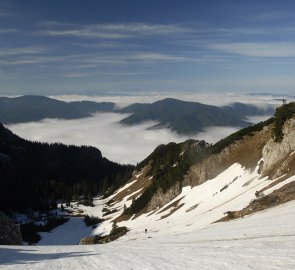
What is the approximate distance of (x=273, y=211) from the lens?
3456cm

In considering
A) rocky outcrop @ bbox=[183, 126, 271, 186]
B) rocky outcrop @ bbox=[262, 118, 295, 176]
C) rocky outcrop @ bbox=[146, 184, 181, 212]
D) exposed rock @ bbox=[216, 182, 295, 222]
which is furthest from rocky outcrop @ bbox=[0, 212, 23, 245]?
rocky outcrop @ bbox=[146, 184, 181, 212]

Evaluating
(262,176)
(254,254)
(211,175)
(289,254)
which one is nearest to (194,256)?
(254,254)

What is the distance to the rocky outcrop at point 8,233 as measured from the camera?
166ft

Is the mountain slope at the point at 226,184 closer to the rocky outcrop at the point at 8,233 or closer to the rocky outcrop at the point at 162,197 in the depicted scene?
→ the rocky outcrop at the point at 162,197

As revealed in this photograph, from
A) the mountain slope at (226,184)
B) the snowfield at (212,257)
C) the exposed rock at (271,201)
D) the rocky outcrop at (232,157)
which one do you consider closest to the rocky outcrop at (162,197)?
the mountain slope at (226,184)

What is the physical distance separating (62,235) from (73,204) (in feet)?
264

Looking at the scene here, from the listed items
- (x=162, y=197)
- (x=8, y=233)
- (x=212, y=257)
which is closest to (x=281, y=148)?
(x=162, y=197)

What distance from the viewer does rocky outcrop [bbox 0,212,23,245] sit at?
166 feet

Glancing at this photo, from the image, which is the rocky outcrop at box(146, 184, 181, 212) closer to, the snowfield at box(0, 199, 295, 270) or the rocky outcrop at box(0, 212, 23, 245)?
the rocky outcrop at box(0, 212, 23, 245)

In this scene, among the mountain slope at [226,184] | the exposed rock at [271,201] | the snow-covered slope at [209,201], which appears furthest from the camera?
the snow-covered slope at [209,201]

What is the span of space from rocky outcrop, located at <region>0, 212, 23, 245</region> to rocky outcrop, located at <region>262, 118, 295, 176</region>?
38230 mm

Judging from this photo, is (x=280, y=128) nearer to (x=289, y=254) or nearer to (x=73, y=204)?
(x=289, y=254)

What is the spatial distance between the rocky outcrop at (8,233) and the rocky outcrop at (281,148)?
125ft

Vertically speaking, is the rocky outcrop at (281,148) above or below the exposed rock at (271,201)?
above
